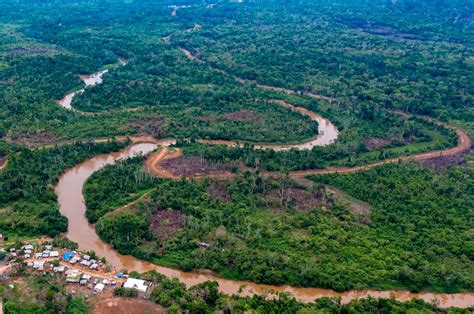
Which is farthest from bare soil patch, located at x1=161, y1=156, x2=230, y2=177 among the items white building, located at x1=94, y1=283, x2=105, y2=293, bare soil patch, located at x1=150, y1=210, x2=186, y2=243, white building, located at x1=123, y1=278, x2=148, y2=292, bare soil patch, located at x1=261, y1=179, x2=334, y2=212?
white building, located at x1=94, y1=283, x2=105, y2=293

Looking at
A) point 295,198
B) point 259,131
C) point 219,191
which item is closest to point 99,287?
point 219,191

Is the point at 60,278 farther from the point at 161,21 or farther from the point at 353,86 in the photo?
the point at 161,21

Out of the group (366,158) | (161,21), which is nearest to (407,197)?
(366,158)

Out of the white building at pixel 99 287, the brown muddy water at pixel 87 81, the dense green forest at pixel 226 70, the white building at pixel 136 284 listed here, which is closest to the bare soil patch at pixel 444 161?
the dense green forest at pixel 226 70

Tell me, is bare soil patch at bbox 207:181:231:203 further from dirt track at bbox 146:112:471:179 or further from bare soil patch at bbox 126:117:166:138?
bare soil patch at bbox 126:117:166:138

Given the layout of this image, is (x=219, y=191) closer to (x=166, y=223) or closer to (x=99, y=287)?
(x=166, y=223)

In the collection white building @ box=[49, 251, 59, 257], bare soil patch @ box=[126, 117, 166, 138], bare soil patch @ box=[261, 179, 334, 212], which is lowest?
white building @ box=[49, 251, 59, 257]
